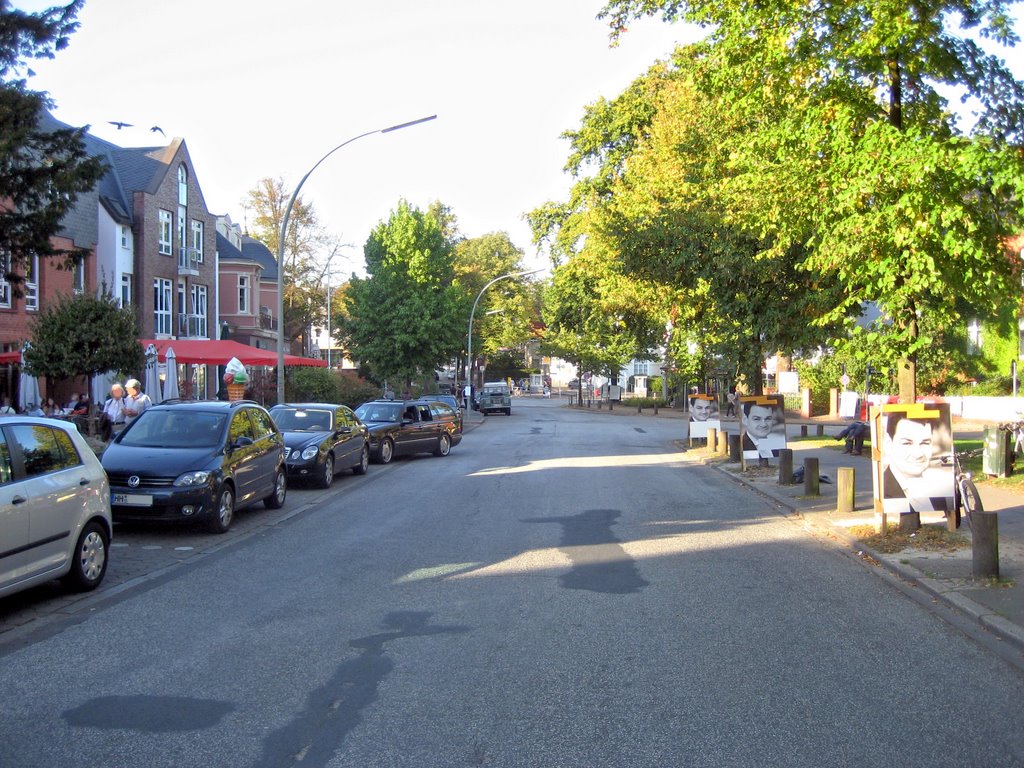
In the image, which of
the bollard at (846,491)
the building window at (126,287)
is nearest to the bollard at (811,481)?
the bollard at (846,491)

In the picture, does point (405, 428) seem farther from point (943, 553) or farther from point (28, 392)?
point (943, 553)

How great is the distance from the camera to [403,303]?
143 ft

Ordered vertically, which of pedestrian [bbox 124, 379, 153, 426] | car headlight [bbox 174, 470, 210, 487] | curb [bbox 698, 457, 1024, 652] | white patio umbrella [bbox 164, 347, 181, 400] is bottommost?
curb [bbox 698, 457, 1024, 652]

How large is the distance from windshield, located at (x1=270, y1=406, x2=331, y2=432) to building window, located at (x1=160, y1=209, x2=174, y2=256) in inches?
→ 876

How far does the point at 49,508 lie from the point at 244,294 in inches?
1689

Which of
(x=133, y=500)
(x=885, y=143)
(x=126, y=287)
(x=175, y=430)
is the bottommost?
(x=133, y=500)

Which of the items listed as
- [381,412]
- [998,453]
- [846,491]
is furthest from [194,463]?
[998,453]

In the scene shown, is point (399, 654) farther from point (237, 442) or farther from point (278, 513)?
point (278, 513)

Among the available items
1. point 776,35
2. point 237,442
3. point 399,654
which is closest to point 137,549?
point 237,442

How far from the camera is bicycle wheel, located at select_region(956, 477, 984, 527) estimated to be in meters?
9.55

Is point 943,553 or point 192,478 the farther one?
point 192,478

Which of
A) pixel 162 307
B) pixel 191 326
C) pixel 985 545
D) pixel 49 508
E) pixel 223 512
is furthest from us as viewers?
pixel 191 326

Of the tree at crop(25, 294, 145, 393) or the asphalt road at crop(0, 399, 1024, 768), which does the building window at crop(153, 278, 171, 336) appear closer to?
the tree at crop(25, 294, 145, 393)

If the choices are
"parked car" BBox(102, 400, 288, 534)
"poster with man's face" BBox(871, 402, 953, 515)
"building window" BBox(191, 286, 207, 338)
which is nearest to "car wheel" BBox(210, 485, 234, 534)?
"parked car" BBox(102, 400, 288, 534)
